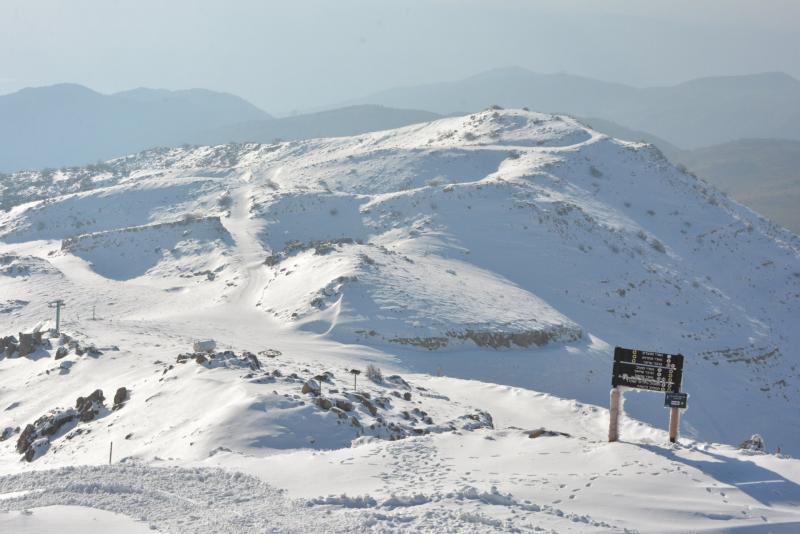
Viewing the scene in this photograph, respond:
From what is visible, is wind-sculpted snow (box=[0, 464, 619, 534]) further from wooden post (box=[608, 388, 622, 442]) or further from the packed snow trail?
the packed snow trail

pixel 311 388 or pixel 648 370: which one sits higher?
pixel 648 370

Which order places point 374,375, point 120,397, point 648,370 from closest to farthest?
point 648,370, point 120,397, point 374,375

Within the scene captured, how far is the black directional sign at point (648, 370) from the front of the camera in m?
16.3

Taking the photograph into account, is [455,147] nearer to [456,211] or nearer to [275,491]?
[456,211]

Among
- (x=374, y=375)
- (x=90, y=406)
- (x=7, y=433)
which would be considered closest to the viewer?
(x=90, y=406)

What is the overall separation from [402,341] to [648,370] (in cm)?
2306

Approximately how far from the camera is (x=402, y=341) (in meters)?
38.8

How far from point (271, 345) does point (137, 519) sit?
25.0m

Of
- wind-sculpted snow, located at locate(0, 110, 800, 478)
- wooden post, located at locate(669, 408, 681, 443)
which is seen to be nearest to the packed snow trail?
wind-sculpted snow, located at locate(0, 110, 800, 478)

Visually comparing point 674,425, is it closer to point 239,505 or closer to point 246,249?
point 239,505

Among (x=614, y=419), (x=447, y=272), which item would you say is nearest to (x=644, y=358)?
(x=614, y=419)

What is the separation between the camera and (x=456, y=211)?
59.5m

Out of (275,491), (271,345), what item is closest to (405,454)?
(275,491)

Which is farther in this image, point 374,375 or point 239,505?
point 374,375
